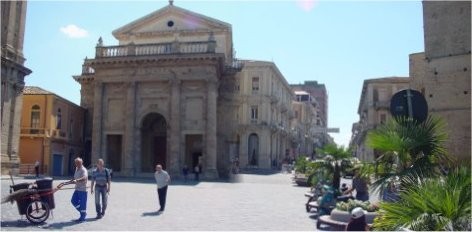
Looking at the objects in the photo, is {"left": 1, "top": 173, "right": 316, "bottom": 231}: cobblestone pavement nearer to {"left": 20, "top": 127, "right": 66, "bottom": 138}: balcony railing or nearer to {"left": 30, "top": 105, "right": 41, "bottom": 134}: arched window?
{"left": 20, "top": 127, "right": 66, "bottom": 138}: balcony railing

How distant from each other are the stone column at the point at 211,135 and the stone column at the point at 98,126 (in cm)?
804

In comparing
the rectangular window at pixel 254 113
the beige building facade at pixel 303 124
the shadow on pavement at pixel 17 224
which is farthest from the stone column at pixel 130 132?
the beige building facade at pixel 303 124

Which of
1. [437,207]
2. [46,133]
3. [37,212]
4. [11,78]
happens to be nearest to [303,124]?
[46,133]

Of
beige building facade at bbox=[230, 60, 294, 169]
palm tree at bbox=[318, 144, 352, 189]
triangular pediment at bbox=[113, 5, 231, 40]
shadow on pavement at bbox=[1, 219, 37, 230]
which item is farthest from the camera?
beige building facade at bbox=[230, 60, 294, 169]

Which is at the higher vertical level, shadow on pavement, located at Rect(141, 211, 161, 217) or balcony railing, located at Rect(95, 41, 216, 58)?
balcony railing, located at Rect(95, 41, 216, 58)

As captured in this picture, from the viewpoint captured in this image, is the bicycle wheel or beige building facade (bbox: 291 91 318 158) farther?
beige building facade (bbox: 291 91 318 158)

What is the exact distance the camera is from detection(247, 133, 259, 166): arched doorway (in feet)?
178

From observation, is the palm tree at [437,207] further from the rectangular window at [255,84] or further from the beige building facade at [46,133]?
the rectangular window at [255,84]

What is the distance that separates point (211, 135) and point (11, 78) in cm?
1323

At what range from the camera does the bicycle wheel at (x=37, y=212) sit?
10132 mm

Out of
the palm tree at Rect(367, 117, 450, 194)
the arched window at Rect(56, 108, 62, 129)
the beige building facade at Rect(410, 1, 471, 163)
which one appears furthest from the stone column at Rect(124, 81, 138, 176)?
the palm tree at Rect(367, 117, 450, 194)

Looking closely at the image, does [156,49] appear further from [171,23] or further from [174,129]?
[174,129]

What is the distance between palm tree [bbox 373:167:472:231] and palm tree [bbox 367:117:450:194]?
1.28 meters

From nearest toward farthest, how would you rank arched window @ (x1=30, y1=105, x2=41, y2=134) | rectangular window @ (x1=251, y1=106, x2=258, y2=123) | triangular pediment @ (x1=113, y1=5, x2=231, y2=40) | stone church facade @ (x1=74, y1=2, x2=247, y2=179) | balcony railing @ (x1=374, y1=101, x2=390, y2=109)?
stone church facade @ (x1=74, y1=2, x2=247, y2=179) < arched window @ (x1=30, y1=105, x2=41, y2=134) < triangular pediment @ (x1=113, y1=5, x2=231, y2=40) < rectangular window @ (x1=251, y1=106, x2=258, y2=123) < balcony railing @ (x1=374, y1=101, x2=390, y2=109)
